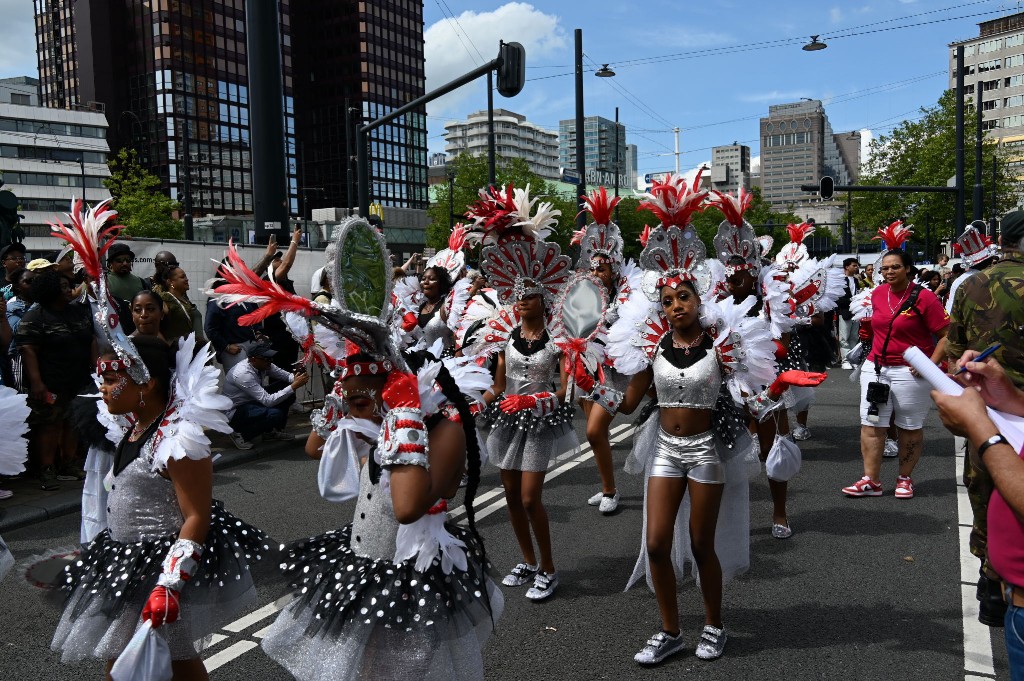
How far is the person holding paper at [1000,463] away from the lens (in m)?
2.21

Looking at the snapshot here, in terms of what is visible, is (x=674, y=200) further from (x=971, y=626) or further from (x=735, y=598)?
(x=971, y=626)

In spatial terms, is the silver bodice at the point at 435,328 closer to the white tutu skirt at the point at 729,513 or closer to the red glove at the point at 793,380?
the white tutu skirt at the point at 729,513

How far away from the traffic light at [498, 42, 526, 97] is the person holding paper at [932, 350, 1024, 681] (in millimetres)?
9994

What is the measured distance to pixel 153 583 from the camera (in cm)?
303

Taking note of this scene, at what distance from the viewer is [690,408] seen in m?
4.39

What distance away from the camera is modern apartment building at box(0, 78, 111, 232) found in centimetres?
7819

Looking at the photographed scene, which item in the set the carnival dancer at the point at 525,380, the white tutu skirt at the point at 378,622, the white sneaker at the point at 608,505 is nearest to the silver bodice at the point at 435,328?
the white sneaker at the point at 608,505

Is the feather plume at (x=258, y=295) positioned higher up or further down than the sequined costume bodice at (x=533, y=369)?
higher up

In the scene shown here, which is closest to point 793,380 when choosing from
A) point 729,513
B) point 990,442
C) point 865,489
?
point 729,513

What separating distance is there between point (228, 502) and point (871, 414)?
5.73 meters

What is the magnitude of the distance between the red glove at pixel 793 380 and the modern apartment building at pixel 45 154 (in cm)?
8319

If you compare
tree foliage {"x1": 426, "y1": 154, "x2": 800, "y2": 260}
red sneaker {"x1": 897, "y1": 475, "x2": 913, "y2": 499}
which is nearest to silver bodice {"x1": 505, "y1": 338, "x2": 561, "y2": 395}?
red sneaker {"x1": 897, "y1": 475, "x2": 913, "y2": 499}

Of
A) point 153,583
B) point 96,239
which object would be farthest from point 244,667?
point 96,239

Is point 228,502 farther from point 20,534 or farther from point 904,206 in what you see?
point 904,206
